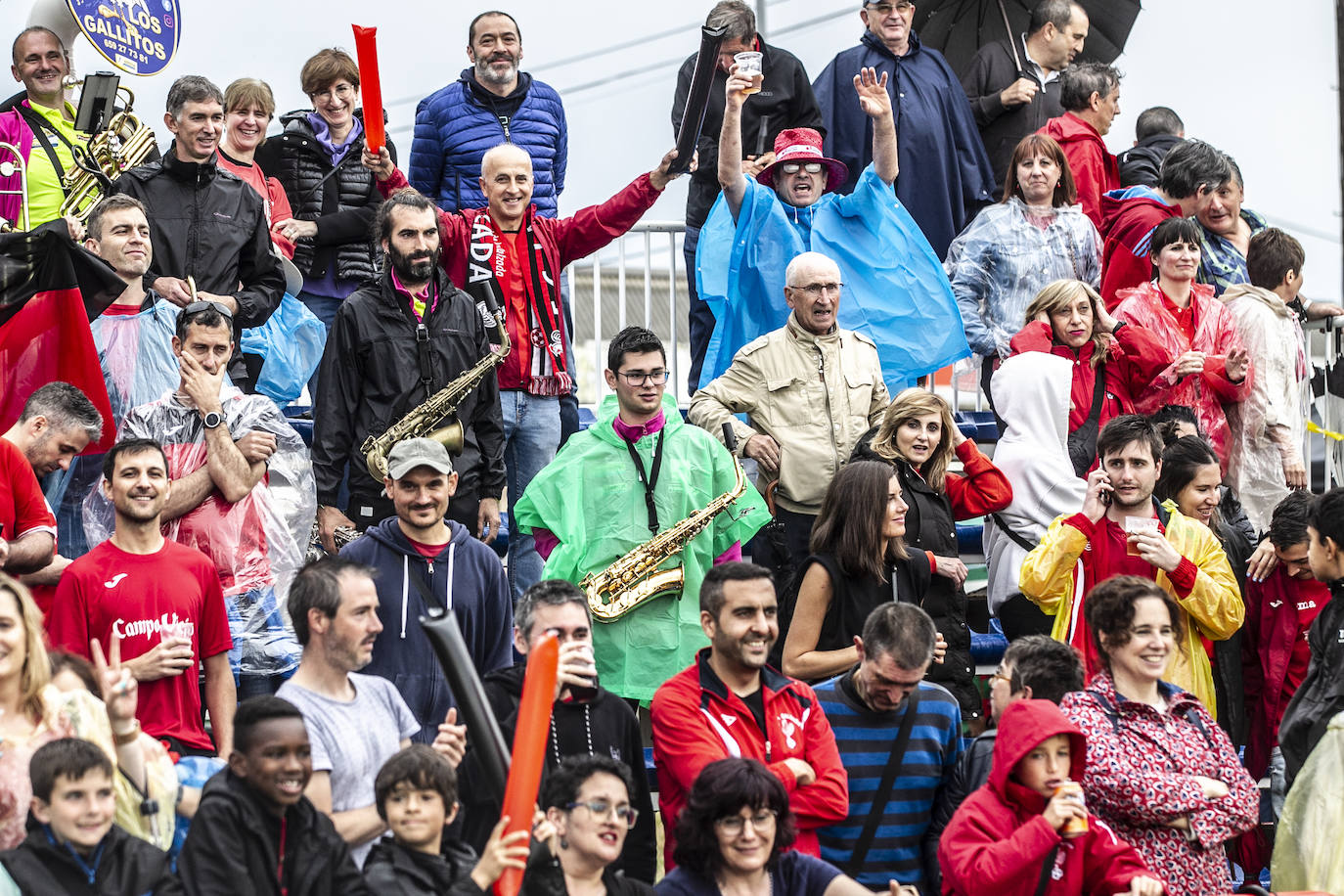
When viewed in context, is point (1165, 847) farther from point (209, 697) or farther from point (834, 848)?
point (209, 697)

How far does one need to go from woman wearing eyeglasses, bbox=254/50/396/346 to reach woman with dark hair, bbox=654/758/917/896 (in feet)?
15.0

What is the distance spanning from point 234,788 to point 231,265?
3721 millimetres

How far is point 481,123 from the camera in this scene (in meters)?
8.72

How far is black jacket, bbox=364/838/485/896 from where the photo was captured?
4.44 meters

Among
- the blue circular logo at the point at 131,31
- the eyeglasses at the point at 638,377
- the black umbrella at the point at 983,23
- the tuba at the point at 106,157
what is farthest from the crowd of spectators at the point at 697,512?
the black umbrella at the point at 983,23

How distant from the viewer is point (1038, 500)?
7527 millimetres

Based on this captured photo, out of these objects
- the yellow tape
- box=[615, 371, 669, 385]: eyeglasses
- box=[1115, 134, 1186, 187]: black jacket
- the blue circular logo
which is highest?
the blue circular logo

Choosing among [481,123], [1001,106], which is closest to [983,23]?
[1001,106]

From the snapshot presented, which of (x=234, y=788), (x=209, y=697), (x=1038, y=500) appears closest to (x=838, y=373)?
(x=1038, y=500)

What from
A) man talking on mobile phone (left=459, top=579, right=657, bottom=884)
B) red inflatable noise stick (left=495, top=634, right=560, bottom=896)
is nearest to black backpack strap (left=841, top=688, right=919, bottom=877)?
man talking on mobile phone (left=459, top=579, right=657, bottom=884)

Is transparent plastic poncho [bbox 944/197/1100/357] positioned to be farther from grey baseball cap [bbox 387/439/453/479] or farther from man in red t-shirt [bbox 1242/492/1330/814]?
grey baseball cap [bbox 387/439/453/479]

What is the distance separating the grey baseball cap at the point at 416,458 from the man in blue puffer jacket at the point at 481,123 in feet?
9.45

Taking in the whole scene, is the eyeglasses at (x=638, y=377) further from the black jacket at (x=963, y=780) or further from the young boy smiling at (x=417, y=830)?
the young boy smiling at (x=417, y=830)

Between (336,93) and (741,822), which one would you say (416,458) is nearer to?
(741,822)
